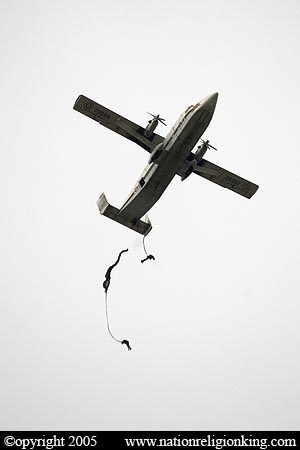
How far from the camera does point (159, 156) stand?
32.2 metres

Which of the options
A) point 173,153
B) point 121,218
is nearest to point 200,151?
point 173,153

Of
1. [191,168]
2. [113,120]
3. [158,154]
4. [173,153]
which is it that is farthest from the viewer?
[113,120]

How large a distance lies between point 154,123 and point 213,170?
15.2 feet

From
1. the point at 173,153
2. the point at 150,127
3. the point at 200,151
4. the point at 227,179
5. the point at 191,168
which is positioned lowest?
the point at 173,153

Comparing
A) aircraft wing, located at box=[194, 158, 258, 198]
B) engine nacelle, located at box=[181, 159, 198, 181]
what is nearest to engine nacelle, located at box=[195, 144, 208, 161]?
engine nacelle, located at box=[181, 159, 198, 181]

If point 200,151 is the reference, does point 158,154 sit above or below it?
below

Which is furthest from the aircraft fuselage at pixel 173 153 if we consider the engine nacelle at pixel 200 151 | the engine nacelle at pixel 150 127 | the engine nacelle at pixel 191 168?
the engine nacelle at pixel 200 151

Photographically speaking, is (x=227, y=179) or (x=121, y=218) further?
(x=121, y=218)

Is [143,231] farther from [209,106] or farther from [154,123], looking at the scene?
[209,106]

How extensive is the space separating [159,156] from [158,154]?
136 mm

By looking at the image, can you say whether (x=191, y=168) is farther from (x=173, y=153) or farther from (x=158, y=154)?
(x=158, y=154)

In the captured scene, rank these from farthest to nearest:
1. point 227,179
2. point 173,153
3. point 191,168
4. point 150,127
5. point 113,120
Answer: point 227,179 → point 113,120 → point 150,127 → point 191,168 → point 173,153

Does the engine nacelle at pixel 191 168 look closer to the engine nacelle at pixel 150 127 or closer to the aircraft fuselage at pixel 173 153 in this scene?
the aircraft fuselage at pixel 173 153

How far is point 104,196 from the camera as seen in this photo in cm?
3809
